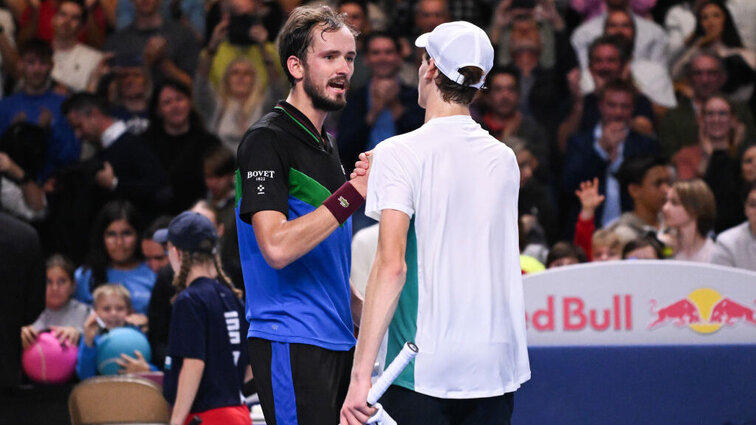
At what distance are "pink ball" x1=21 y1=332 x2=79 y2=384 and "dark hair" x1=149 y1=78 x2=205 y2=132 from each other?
9.06 feet

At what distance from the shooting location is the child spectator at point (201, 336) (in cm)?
505

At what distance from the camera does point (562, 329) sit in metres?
5.48

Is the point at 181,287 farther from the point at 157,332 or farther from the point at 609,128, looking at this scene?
the point at 609,128

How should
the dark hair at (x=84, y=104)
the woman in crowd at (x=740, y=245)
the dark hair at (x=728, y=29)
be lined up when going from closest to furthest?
the woman in crowd at (x=740, y=245), the dark hair at (x=84, y=104), the dark hair at (x=728, y=29)

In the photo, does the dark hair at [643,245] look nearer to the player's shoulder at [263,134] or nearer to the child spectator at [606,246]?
the child spectator at [606,246]

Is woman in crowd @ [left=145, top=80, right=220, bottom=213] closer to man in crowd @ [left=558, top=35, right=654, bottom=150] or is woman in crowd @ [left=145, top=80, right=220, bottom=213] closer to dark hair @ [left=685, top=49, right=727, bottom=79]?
man in crowd @ [left=558, top=35, right=654, bottom=150]

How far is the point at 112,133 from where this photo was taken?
30.5 feet

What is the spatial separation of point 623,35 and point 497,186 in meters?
6.75

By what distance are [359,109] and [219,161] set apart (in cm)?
125

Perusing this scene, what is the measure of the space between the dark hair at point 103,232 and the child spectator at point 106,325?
1.49 feet

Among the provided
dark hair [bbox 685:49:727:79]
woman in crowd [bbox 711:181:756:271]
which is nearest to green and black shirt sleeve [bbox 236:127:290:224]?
woman in crowd [bbox 711:181:756:271]

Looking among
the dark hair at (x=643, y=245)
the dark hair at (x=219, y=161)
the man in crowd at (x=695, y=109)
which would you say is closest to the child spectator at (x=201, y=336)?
the dark hair at (x=643, y=245)

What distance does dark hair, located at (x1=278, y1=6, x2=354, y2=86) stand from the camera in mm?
3789

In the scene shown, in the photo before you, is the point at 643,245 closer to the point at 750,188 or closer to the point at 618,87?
the point at 750,188
